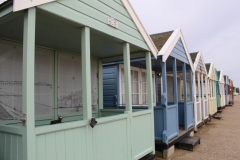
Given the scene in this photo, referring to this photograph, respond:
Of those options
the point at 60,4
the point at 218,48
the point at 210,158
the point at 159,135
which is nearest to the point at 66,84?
the point at 60,4

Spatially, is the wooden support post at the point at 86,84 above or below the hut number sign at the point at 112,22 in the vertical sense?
below

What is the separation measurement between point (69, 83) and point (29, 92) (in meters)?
2.26

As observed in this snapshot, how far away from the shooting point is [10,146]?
1.97 meters

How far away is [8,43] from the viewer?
→ 298cm

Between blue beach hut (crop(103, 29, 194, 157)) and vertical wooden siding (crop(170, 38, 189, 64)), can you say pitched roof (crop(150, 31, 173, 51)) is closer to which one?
blue beach hut (crop(103, 29, 194, 157))

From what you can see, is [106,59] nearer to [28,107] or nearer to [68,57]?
[68,57]

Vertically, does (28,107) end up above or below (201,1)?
below

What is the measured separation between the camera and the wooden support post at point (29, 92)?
1761 mm

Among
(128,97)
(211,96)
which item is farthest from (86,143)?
(211,96)

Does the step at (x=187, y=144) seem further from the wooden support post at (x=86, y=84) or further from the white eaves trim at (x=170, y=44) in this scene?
the wooden support post at (x=86, y=84)

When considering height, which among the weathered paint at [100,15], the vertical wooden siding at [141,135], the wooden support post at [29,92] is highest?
the weathered paint at [100,15]

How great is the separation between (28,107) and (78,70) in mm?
2601

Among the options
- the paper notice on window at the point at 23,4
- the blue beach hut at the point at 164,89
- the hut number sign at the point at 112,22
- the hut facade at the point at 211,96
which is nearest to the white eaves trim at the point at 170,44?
the blue beach hut at the point at 164,89

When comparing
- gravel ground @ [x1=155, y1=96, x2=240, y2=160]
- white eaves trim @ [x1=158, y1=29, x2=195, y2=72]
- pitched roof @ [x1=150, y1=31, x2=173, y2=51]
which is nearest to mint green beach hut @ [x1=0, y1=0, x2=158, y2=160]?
white eaves trim @ [x1=158, y1=29, x2=195, y2=72]
